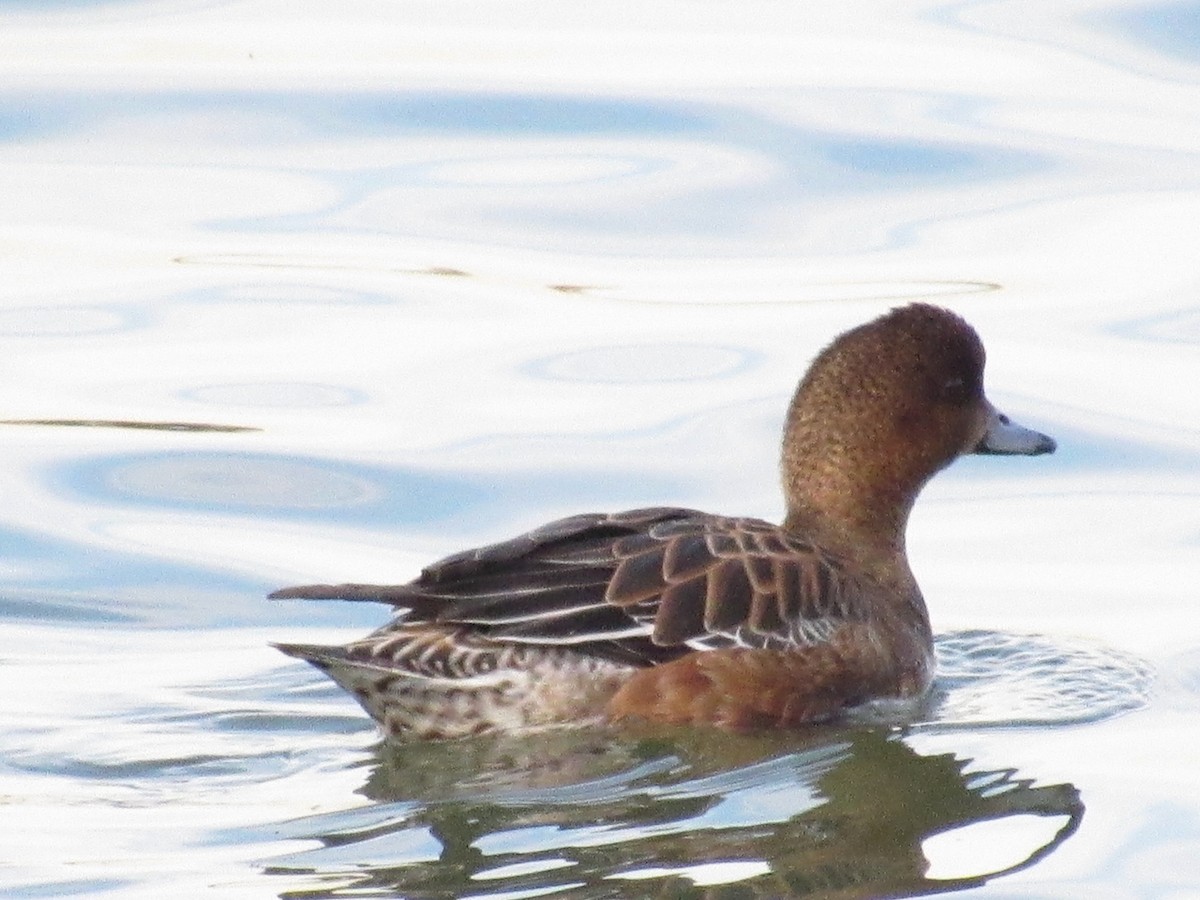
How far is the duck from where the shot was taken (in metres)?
7.48

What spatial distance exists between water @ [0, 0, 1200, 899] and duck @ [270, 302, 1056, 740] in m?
0.15

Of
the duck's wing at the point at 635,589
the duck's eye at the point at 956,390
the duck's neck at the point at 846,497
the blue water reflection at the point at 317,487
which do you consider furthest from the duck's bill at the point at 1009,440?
the blue water reflection at the point at 317,487

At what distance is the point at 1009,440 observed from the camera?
887 centimetres

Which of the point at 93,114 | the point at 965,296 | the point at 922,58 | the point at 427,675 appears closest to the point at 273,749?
A: the point at 427,675

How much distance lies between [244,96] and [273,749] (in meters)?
7.41

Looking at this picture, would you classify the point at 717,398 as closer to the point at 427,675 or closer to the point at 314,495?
the point at 314,495

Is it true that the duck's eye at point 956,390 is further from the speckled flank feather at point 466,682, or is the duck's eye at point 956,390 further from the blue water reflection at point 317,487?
the blue water reflection at point 317,487

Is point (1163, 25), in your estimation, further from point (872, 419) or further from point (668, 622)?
point (668, 622)

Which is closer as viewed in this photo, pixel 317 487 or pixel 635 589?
pixel 635 589

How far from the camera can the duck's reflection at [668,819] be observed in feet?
21.3

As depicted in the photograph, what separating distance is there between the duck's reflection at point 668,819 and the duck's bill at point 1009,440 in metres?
1.40

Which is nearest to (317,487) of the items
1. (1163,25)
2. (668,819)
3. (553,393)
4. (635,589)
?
(553,393)

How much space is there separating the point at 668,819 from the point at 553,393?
4.51 metres

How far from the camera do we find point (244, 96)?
14.5 meters
